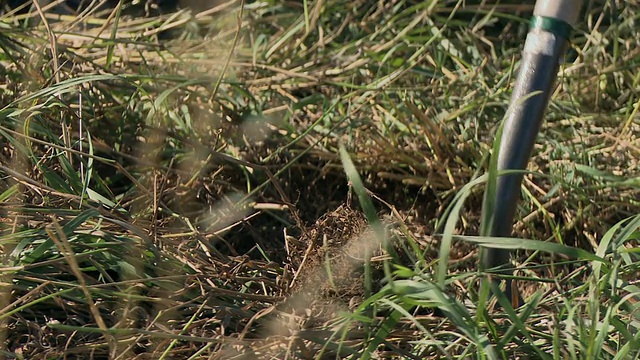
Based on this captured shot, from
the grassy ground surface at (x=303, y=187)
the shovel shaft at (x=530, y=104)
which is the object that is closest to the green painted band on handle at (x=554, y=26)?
the shovel shaft at (x=530, y=104)

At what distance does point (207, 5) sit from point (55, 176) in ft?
3.38

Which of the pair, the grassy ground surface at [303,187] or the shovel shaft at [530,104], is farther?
the shovel shaft at [530,104]

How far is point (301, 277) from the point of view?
117cm

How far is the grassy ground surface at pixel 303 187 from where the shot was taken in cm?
109

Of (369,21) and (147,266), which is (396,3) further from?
(147,266)

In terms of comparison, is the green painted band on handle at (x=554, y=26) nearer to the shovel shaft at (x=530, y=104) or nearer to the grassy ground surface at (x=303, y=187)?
the shovel shaft at (x=530, y=104)

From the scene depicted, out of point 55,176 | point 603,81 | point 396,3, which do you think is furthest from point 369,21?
point 55,176

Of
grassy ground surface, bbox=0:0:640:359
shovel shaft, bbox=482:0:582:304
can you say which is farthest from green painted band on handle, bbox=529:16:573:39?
grassy ground surface, bbox=0:0:640:359

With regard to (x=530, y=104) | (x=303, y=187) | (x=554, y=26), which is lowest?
(x=303, y=187)

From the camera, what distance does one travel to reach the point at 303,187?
5.68 ft

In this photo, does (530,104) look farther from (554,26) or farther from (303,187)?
(303,187)

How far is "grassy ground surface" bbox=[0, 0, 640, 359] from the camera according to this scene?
109cm

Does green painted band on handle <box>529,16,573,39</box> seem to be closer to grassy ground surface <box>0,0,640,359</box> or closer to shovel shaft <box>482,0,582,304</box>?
shovel shaft <box>482,0,582,304</box>

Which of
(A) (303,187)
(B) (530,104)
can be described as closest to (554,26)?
(B) (530,104)
